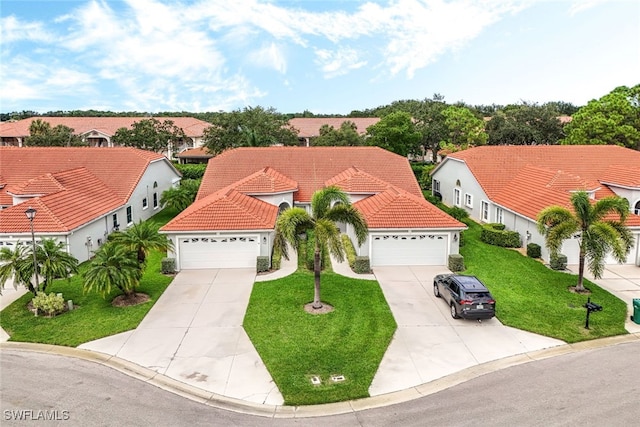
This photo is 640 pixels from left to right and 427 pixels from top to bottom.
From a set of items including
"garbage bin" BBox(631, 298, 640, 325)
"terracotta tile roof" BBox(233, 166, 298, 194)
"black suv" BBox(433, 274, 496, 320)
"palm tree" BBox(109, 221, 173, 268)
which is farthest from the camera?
"terracotta tile roof" BBox(233, 166, 298, 194)

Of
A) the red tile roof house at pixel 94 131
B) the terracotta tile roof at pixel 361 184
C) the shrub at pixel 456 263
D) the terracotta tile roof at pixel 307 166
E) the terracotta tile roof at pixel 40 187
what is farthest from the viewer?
the red tile roof house at pixel 94 131

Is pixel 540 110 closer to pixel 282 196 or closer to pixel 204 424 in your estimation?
pixel 282 196

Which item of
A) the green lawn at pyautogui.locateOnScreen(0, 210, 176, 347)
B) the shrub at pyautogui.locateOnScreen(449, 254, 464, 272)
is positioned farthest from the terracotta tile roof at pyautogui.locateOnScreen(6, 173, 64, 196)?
the shrub at pyautogui.locateOnScreen(449, 254, 464, 272)

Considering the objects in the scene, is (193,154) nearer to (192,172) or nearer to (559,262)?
(192,172)

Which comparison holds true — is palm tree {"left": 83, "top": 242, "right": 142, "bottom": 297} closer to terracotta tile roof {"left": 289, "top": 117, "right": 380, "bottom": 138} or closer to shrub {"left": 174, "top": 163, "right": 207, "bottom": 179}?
shrub {"left": 174, "top": 163, "right": 207, "bottom": 179}

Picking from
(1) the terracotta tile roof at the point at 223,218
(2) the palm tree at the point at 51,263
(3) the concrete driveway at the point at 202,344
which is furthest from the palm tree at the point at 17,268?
(1) the terracotta tile roof at the point at 223,218

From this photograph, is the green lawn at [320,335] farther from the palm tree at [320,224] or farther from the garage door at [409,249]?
the garage door at [409,249]
